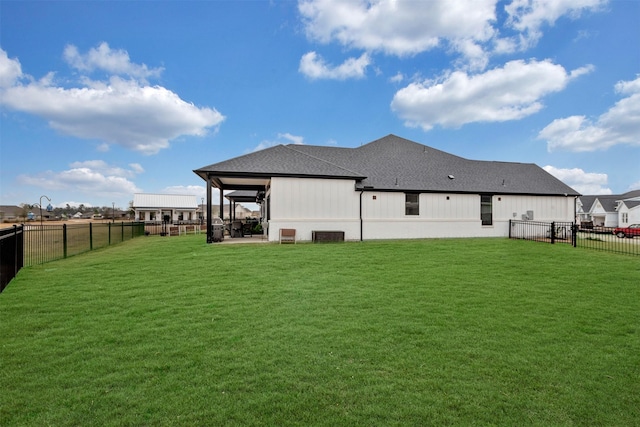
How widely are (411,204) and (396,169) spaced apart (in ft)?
9.69

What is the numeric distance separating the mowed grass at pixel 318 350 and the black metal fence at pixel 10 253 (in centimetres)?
39

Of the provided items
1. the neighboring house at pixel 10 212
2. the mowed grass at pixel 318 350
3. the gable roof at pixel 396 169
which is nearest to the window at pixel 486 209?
the gable roof at pixel 396 169

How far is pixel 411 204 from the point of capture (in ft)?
62.3

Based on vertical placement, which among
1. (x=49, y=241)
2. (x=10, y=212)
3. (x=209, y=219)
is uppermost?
(x=10, y=212)

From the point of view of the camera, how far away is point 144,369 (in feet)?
11.4

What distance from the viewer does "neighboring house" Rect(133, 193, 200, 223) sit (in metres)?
47.4

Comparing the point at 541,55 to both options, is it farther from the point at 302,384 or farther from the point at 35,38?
the point at 35,38

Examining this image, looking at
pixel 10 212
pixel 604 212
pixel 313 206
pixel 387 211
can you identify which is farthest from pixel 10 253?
pixel 10 212

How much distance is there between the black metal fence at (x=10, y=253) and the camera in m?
7.28

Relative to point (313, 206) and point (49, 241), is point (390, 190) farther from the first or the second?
point (49, 241)

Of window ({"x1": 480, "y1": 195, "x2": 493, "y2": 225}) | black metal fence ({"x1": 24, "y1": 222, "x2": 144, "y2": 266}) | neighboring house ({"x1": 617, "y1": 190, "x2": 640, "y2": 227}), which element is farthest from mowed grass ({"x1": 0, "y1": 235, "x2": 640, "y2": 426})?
neighboring house ({"x1": 617, "y1": 190, "x2": 640, "y2": 227})

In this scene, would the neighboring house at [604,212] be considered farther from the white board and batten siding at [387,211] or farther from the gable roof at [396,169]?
the white board and batten siding at [387,211]

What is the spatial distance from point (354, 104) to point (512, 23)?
34.6ft

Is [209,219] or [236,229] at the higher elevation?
[209,219]
